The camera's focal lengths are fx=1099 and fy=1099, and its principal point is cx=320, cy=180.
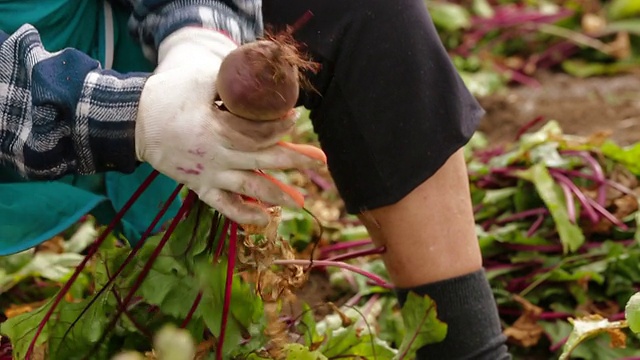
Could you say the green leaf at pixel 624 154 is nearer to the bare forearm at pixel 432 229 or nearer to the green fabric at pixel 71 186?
the bare forearm at pixel 432 229

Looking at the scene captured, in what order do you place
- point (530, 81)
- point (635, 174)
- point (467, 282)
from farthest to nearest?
point (530, 81) → point (635, 174) → point (467, 282)

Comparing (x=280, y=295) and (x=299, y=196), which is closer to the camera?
(x=299, y=196)

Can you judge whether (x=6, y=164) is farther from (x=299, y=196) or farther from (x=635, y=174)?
(x=635, y=174)

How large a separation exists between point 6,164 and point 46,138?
0.10 meters

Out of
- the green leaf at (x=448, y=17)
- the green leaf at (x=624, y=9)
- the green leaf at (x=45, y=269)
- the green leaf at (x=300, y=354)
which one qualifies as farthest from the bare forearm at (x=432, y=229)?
the green leaf at (x=624, y=9)

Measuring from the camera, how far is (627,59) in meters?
2.97

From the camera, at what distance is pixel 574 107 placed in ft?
8.39

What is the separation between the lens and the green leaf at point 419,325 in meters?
1.30

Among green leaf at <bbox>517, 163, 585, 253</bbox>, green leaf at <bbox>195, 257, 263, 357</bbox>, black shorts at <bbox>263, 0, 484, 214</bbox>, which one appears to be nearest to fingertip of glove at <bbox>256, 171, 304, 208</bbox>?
green leaf at <bbox>195, 257, 263, 357</bbox>

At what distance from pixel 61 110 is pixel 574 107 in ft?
5.61

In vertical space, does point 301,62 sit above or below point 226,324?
above

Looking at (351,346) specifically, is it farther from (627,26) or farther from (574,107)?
(627,26)

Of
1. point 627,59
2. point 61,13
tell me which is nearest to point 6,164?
point 61,13

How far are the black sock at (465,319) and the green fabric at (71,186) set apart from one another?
357 mm
